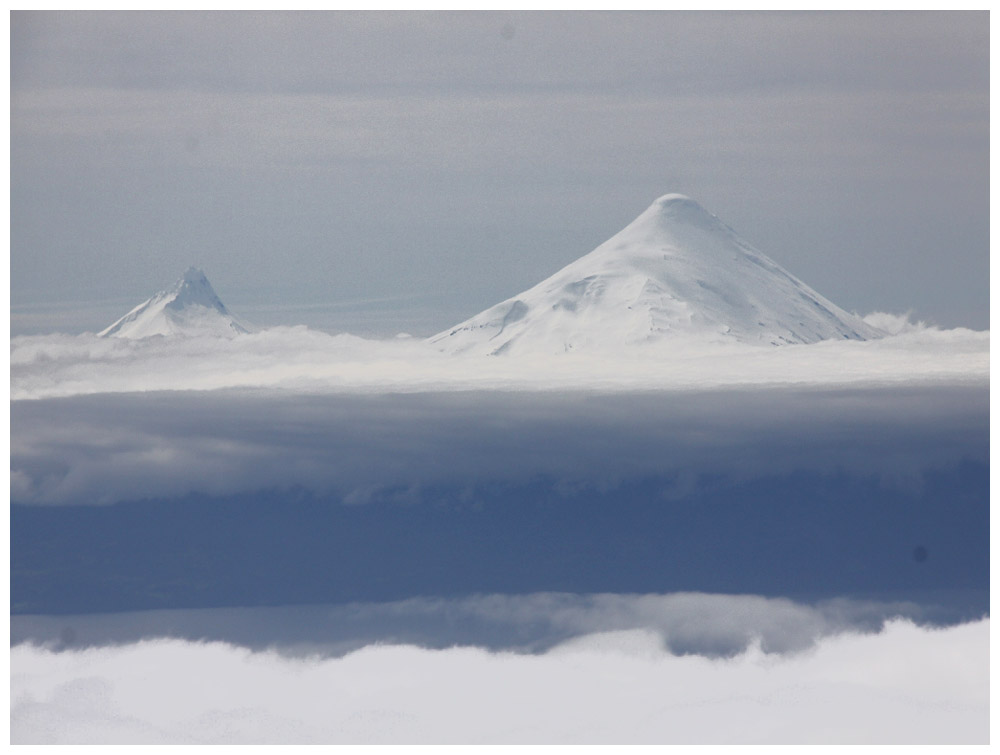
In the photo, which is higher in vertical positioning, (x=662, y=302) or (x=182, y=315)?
(x=662, y=302)

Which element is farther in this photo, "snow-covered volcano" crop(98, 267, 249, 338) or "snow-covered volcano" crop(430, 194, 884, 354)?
"snow-covered volcano" crop(430, 194, 884, 354)

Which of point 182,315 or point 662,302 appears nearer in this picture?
point 182,315

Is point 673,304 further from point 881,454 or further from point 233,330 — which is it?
point 233,330

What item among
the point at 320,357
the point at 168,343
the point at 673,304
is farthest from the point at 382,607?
the point at 673,304
